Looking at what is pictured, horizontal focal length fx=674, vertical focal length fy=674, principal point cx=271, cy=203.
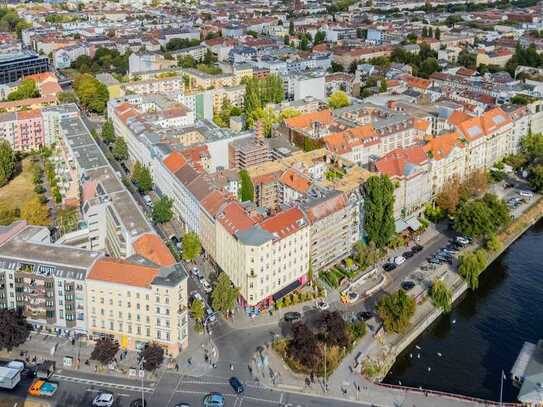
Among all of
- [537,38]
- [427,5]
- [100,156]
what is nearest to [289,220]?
[100,156]

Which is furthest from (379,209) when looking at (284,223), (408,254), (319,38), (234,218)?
(319,38)

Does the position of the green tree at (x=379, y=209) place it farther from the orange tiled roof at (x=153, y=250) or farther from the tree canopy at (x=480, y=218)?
the orange tiled roof at (x=153, y=250)

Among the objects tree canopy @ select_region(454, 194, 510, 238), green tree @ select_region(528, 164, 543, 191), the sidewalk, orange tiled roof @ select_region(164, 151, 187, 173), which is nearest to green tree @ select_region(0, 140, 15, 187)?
orange tiled roof @ select_region(164, 151, 187, 173)

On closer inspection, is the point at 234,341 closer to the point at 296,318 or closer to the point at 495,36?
the point at 296,318

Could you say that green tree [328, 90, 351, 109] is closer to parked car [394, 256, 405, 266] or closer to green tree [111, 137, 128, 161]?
green tree [111, 137, 128, 161]

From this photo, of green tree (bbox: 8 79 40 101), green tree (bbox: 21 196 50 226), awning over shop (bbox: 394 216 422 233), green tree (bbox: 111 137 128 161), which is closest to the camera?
green tree (bbox: 21 196 50 226)

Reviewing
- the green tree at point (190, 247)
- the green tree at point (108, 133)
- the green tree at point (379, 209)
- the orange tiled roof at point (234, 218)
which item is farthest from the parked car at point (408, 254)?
the green tree at point (108, 133)
